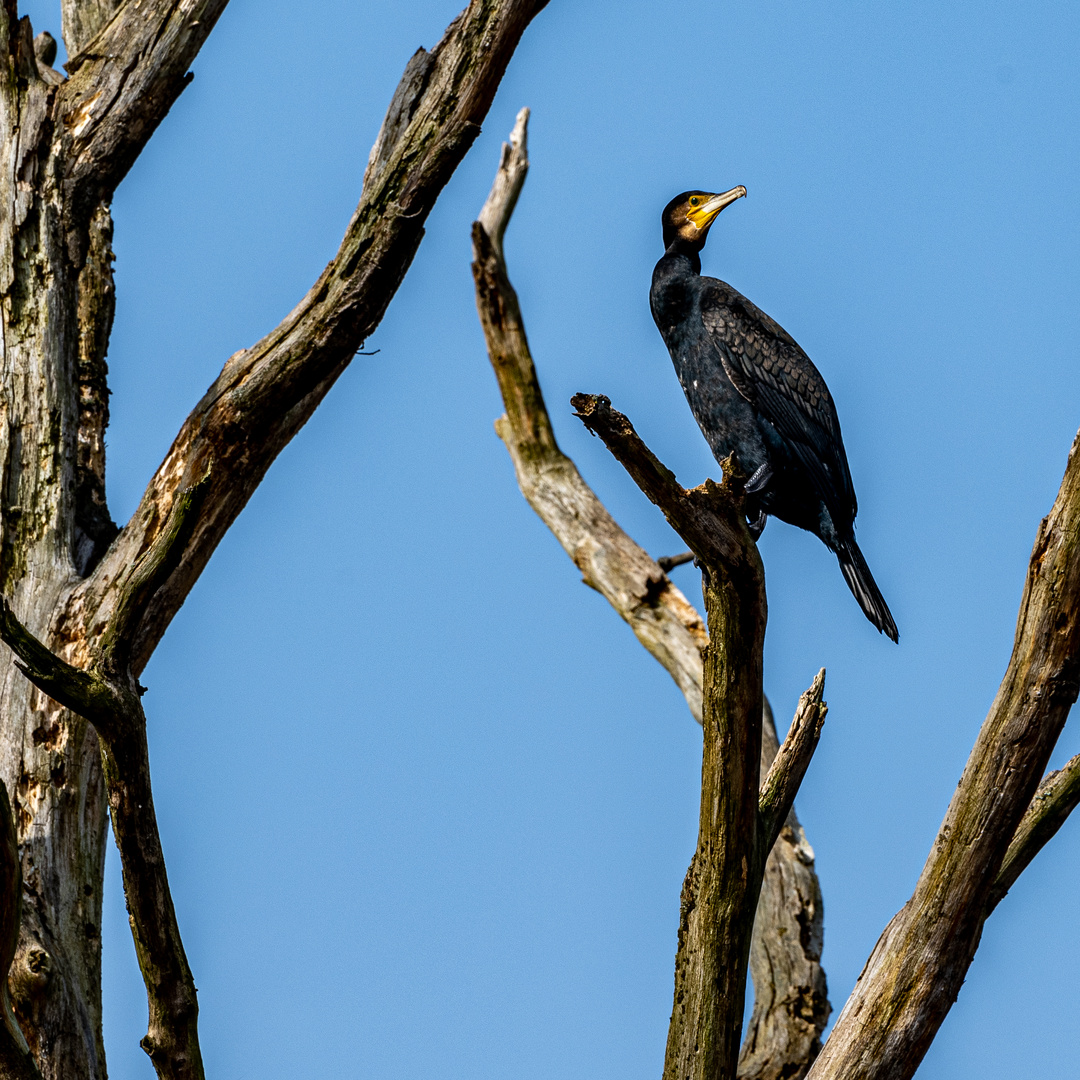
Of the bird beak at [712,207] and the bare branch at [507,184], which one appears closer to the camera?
the bird beak at [712,207]

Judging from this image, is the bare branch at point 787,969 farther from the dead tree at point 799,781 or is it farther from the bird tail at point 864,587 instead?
the dead tree at point 799,781

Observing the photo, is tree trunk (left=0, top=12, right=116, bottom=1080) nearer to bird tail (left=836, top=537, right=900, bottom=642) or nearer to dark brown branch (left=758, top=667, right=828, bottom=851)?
dark brown branch (left=758, top=667, right=828, bottom=851)

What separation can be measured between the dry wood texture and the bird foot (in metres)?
1.40

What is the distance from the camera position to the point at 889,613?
5574 millimetres

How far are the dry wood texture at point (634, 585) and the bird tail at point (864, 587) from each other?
1.32 meters

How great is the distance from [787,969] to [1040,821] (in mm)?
3286

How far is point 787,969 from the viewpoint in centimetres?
695

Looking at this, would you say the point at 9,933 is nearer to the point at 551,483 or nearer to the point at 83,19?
the point at 83,19

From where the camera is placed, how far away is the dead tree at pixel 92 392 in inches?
174

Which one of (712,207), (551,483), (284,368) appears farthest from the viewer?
(551,483)

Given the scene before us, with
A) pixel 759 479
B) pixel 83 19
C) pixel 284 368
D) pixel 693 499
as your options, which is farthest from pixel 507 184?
pixel 693 499

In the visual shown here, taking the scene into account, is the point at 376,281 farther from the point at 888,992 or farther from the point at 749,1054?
the point at 749,1054

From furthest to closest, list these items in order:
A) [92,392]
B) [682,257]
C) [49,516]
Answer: [682,257] < [92,392] < [49,516]

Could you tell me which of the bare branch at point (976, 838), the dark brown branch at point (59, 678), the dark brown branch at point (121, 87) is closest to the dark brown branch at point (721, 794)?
the bare branch at point (976, 838)
